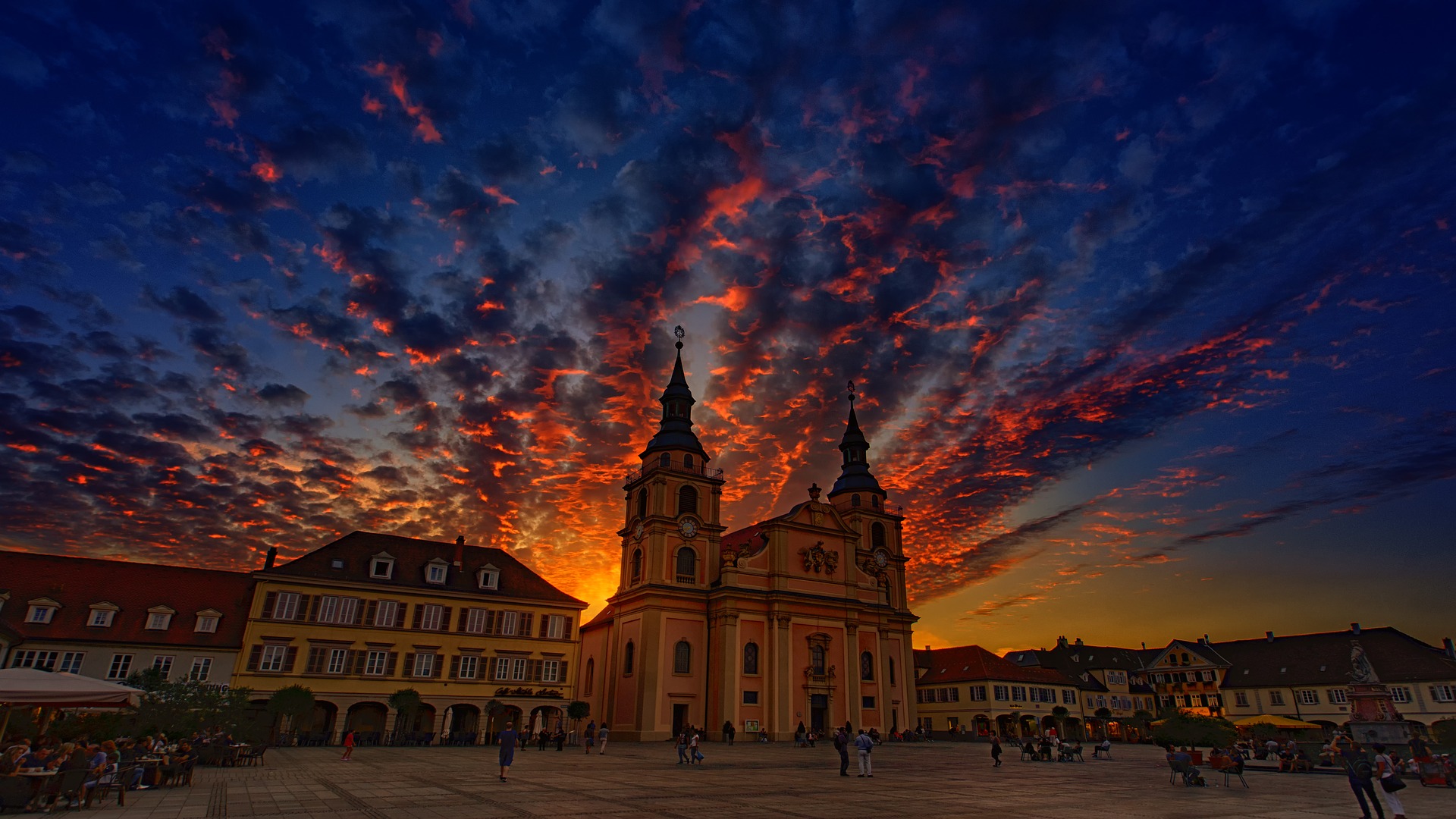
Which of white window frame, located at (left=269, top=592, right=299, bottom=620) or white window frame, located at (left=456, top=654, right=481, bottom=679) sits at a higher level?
white window frame, located at (left=269, top=592, right=299, bottom=620)

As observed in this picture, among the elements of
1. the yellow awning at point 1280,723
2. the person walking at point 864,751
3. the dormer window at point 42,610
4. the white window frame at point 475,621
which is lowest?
the person walking at point 864,751

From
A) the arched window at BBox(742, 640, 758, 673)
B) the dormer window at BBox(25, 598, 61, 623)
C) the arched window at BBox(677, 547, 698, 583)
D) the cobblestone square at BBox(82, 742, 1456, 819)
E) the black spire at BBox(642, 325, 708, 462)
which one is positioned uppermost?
the black spire at BBox(642, 325, 708, 462)

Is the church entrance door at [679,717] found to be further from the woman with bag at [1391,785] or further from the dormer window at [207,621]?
the woman with bag at [1391,785]

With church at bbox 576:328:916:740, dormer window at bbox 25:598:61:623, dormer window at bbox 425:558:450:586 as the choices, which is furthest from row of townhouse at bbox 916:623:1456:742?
dormer window at bbox 25:598:61:623

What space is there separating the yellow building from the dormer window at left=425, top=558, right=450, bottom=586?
10cm

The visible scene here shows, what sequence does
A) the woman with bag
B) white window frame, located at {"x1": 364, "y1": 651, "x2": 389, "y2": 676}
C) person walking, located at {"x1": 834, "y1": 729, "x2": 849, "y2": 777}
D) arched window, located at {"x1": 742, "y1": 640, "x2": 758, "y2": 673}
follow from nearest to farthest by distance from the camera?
the woman with bag → person walking, located at {"x1": 834, "y1": 729, "x2": 849, "y2": 777} → white window frame, located at {"x1": 364, "y1": 651, "x2": 389, "y2": 676} → arched window, located at {"x1": 742, "y1": 640, "x2": 758, "y2": 673}

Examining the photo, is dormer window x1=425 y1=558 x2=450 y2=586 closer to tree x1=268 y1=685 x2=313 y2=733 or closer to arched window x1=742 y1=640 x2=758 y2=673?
tree x1=268 y1=685 x2=313 y2=733

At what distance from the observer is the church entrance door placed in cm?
5391

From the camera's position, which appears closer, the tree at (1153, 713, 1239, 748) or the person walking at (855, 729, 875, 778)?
the person walking at (855, 729, 875, 778)

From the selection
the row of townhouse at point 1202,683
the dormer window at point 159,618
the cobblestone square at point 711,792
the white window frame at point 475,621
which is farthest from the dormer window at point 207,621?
the row of townhouse at point 1202,683

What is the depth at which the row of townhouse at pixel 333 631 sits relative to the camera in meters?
44.9

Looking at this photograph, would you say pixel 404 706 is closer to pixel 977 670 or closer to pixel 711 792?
pixel 711 792

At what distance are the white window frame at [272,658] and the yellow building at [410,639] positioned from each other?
2.0 inches

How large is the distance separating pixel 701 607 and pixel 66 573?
40.1m
